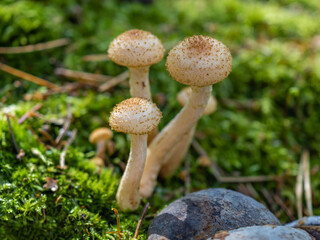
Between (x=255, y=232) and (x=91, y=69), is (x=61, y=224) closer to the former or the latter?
(x=255, y=232)

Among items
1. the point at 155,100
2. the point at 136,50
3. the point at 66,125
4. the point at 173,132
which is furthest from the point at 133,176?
the point at 155,100

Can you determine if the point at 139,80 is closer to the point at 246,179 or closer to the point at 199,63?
the point at 199,63

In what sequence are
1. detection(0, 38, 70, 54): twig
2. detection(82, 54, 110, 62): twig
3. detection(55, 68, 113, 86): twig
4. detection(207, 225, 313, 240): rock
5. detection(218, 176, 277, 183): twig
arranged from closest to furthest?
detection(207, 225, 313, 240): rock → detection(218, 176, 277, 183): twig → detection(0, 38, 70, 54): twig → detection(55, 68, 113, 86): twig → detection(82, 54, 110, 62): twig

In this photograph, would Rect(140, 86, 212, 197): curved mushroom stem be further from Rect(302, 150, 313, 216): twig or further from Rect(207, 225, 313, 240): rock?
Rect(302, 150, 313, 216): twig

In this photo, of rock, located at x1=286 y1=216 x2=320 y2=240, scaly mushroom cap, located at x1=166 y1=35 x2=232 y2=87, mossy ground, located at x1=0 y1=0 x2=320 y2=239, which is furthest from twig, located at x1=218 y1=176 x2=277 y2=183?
scaly mushroom cap, located at x1=166 y1=35 x2=232 y2=87

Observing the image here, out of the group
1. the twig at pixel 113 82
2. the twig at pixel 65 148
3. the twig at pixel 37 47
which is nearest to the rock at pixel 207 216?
the twig at pixel 65 148

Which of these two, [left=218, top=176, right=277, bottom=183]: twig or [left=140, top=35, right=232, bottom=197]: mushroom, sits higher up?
[left=140, top=35, right=232, bottom=197]: mushroom
